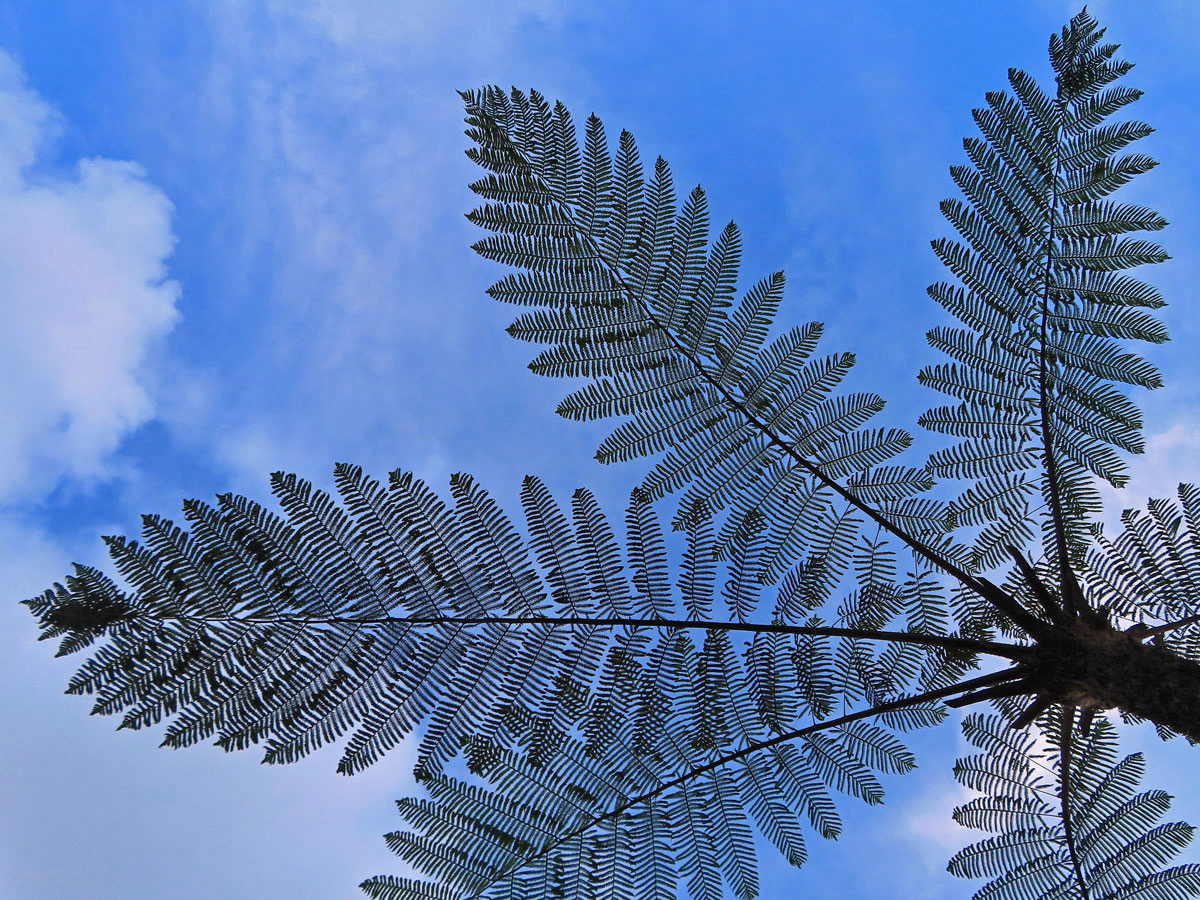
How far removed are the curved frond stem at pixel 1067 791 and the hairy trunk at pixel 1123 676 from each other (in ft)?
0.73

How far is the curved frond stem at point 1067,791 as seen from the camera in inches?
93.4

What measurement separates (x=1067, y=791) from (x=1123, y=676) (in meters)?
1.02

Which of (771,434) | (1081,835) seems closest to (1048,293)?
(771,434)

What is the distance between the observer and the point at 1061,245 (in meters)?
2.86

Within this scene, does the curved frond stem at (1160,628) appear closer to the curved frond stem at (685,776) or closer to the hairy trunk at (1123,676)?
the hairy trunk at (1123,676)

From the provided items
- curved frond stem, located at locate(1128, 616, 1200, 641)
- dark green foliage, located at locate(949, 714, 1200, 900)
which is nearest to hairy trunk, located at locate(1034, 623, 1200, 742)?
curved frond stem, located at locate(1128, 616, 1200, 641)

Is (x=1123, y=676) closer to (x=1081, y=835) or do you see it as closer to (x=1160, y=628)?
(x=1160, y=628)

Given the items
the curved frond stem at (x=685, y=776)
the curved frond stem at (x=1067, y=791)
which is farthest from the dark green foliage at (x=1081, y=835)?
Answer: the curved frond stem at (x=685, y=776)

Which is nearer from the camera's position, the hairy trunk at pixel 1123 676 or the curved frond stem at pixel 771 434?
the hairy trunk at pixel 1123 676

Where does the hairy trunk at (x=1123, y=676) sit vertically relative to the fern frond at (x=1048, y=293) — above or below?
below

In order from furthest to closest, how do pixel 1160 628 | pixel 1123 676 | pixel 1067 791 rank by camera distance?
pixel 1067 791 < pixel 1160 628 < pixel 1123 676

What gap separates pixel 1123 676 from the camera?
196 cm

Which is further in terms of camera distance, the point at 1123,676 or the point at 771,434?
the point at 771,434

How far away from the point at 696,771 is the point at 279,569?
1667mm
